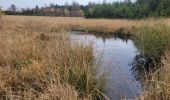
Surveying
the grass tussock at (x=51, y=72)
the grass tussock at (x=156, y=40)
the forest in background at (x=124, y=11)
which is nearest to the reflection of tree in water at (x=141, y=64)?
the grass tussock at (x=156, y=40)

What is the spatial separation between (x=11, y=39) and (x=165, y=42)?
4.81 m

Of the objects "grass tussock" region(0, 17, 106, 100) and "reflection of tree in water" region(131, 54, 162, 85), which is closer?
"grass tussock" region(0, 17, 106, 100)

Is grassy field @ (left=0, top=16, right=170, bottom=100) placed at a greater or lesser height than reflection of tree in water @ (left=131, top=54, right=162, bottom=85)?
greater

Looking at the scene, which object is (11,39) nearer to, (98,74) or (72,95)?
(98,74)

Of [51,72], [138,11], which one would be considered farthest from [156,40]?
[138,11]

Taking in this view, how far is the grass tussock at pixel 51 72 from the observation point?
5109 mm

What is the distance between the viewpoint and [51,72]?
18.5 ft

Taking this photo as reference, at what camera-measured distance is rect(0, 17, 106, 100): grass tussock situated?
5109 mm

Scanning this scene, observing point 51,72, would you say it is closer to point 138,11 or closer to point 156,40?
point 156,40

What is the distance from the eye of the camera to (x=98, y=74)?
6.42m

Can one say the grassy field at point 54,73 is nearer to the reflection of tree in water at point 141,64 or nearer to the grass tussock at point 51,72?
the grass tussock at point 51,72

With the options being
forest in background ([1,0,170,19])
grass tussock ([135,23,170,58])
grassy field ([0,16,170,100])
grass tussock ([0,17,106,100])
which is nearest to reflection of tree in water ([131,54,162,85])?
grass tussock ([135,23,170,58])

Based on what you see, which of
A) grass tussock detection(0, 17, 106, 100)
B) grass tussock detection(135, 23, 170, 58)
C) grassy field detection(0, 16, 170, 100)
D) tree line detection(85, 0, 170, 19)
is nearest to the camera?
grassy field detection(0, 16, 170, 100)

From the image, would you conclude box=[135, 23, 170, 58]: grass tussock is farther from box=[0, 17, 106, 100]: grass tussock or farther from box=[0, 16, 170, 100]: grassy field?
box=[0, 17, 106, 100]: grass tussock
